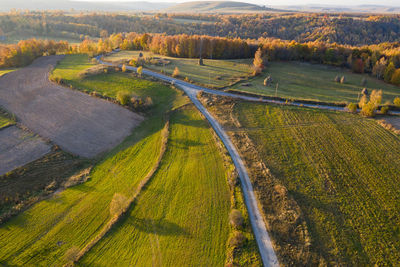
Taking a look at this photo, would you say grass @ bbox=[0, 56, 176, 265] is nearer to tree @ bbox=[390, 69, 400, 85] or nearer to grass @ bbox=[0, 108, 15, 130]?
grass @ bbox=[0, 108, 15, 130]

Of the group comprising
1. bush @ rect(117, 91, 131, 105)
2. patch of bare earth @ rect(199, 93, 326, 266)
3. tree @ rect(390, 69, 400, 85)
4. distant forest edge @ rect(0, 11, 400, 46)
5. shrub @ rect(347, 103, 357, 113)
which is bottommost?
patch of bare earth @ rect(199, 93, 326, 266)

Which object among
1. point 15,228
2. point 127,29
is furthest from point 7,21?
point 15,228

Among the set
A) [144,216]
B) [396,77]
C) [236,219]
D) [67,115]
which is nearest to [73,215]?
[144,216]

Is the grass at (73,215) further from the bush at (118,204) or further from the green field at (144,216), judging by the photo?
the bush at (118,204)

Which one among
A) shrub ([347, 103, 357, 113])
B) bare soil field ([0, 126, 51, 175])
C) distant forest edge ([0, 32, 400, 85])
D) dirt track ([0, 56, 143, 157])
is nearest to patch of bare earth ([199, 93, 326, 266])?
dirt track ([0, 56, 143, 157])

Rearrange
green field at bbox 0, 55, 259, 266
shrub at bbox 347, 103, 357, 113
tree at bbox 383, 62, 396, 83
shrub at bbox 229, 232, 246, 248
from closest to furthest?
green field at bbox 0, 55, 259, 266 < shrub at bbox 229, 232, 246, 248 < shrub at bbox 347, 103, 357, 113 < tree at bbox 383, 62, 396, 83

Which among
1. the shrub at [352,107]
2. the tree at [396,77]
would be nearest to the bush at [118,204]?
the shrub at [352,107]

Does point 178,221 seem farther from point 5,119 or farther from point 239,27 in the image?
point 239,27
